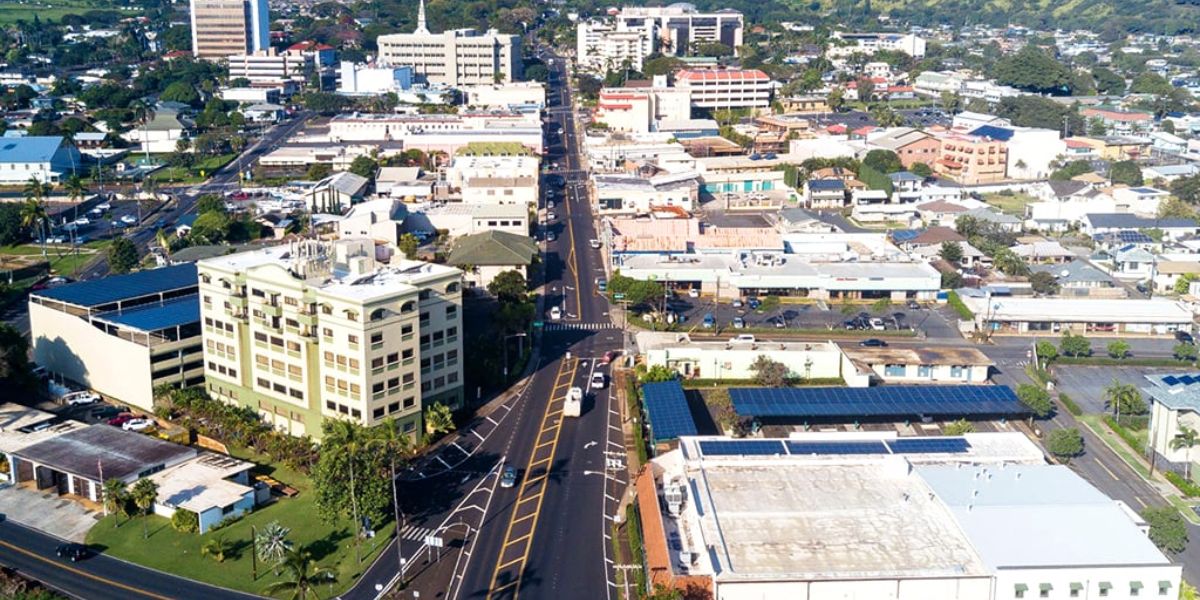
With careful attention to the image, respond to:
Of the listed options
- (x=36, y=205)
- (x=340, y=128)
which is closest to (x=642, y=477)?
(x=36, y=205)

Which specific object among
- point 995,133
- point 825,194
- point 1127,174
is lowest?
point 825,194

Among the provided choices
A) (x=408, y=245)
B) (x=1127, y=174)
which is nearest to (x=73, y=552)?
(x=408, y=245)

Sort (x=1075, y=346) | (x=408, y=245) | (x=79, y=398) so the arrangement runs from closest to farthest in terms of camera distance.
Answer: (x=79, y=398) < (x=1075, y=346) < (x=408, y=245)

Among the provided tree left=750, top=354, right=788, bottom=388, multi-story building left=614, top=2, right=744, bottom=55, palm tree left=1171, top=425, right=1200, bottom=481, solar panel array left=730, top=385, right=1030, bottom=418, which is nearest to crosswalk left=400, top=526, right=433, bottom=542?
solar panel array left=730, top=385, right=1030, bottom=418

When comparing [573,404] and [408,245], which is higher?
[408,245]

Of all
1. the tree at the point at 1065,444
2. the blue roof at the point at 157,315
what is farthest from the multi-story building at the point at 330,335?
the tree at the point at 1065,444

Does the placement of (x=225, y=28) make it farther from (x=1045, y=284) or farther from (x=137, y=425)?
(x=1045, y=284)
